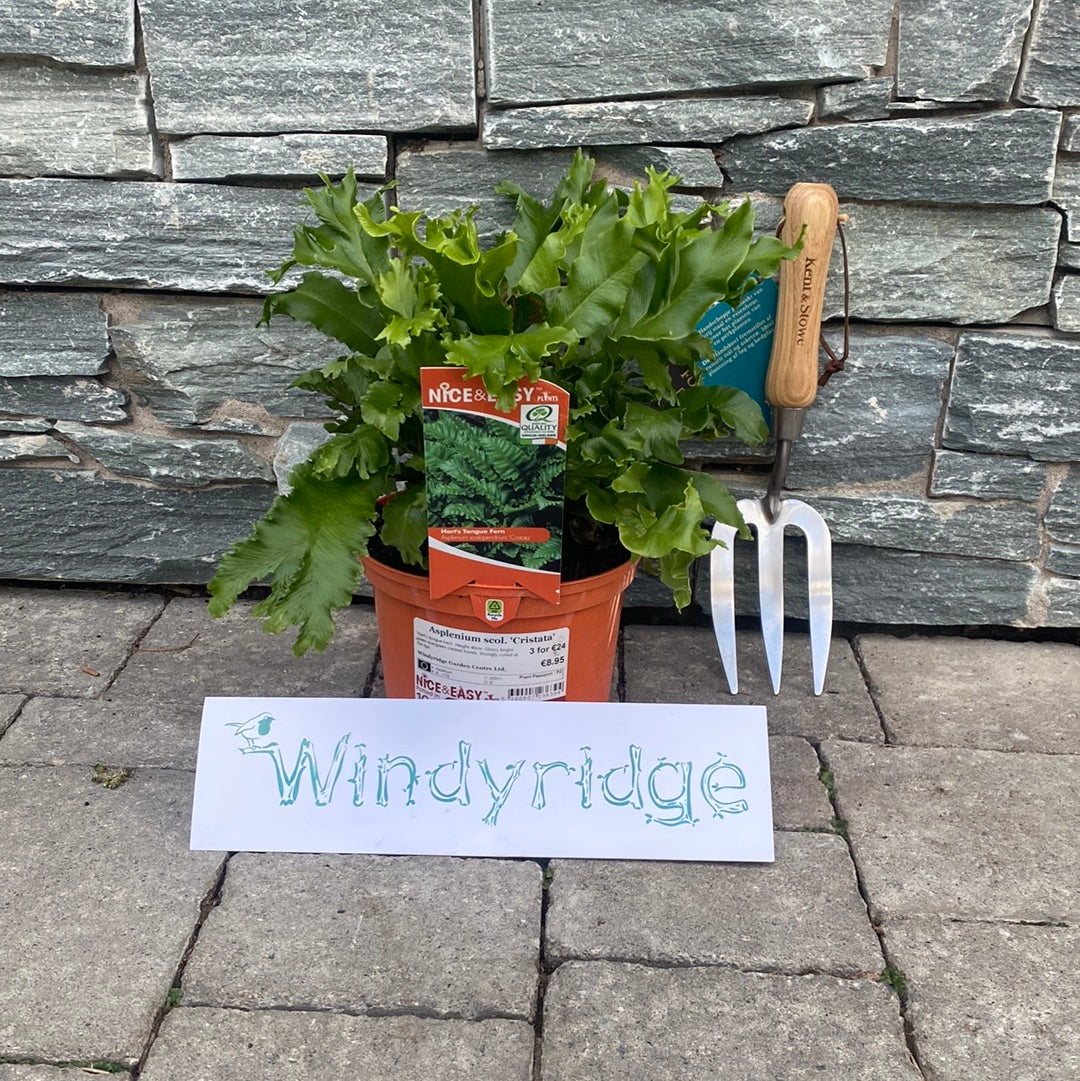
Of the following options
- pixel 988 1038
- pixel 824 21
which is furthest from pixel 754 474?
pixel 988 1038

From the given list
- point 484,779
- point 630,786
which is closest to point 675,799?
point 630,786

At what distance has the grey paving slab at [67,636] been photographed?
1913mm

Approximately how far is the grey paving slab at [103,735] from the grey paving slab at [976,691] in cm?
123

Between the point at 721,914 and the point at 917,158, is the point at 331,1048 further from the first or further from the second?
the point at 917,158

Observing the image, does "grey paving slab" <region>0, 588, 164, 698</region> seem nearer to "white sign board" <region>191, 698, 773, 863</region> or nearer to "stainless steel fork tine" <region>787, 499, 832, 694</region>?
"white sign board" <region>191, 698, 773, 863</region>

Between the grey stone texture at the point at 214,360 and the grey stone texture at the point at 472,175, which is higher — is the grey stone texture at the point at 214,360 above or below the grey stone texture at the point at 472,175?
below

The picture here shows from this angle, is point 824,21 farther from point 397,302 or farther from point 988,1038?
point 988,1038

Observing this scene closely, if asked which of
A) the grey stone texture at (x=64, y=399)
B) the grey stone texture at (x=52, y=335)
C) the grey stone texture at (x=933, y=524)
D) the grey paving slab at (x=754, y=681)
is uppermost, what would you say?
the grey stone texture at (x=52, y=335)

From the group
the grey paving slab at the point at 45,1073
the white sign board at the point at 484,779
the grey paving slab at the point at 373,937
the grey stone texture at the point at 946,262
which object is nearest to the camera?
the grey paving slab at the point at 45,1073

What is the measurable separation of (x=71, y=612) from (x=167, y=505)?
0.30 m

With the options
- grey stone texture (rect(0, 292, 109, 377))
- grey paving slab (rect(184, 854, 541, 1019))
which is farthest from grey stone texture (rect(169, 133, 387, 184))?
grey paving slab (rect(184, 854, 541, 1019))

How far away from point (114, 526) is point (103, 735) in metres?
0.54

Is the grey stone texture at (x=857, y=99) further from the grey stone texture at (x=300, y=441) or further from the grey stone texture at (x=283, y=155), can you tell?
the grey stone texture at (x=300, y=441)

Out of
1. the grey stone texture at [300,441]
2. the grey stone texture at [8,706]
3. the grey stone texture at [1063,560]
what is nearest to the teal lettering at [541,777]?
the grey stone texture at [300,441]
